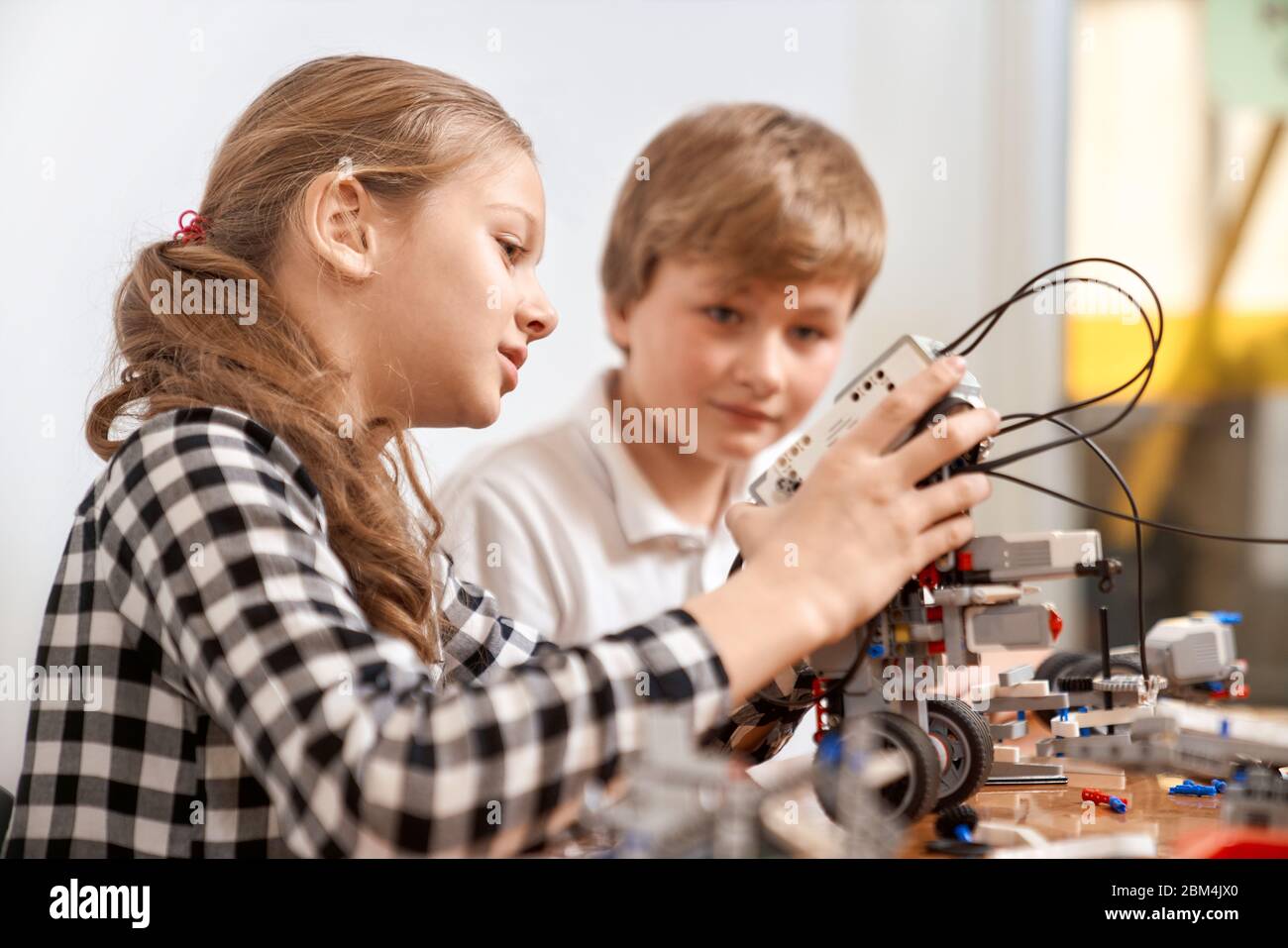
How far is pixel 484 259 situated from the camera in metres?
0.90

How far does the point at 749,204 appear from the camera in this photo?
1520 mm

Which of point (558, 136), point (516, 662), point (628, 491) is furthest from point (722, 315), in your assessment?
point (516, 662)

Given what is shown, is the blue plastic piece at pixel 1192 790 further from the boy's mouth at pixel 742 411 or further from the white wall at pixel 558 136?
the white wall at pixel 558 136

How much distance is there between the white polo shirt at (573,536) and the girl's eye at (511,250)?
21.0 inches

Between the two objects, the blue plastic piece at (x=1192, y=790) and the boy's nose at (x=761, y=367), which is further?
the boy's nose at (x=761, y=367)

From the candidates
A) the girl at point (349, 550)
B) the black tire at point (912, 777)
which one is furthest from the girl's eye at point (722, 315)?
the black tire at point (912, 777)

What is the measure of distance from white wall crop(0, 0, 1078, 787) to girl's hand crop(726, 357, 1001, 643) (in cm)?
79

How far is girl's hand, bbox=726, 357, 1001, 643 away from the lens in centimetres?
68

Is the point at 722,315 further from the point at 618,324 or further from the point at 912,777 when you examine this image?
the point at 912,777

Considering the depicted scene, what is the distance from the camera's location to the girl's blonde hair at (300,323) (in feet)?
2.47

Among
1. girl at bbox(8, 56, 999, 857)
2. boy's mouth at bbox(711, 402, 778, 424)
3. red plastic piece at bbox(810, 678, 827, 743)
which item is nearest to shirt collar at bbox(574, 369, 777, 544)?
boy's mouth at bbox(711, 402, 778, 424)

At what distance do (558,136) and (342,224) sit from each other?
97 centimetres

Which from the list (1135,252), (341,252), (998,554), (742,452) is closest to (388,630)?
(341,252)

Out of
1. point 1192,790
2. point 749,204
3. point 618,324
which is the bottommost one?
point 1192,790
